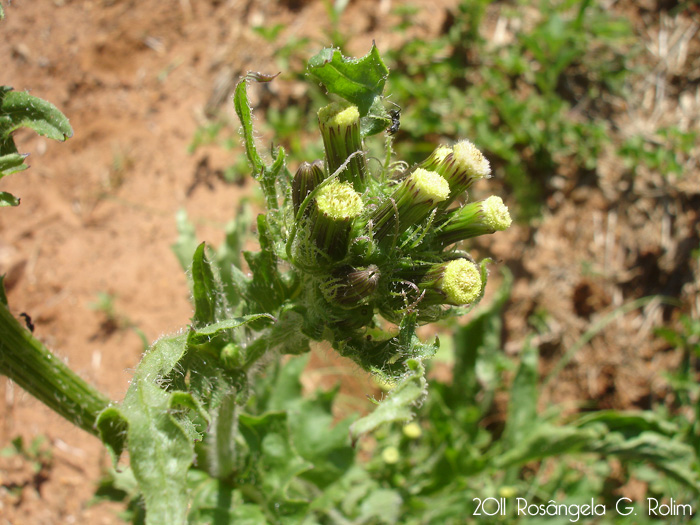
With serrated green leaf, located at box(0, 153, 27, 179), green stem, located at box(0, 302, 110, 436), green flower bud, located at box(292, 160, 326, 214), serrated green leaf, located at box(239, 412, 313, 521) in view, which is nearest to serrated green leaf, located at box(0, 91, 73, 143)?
serrated green leaf, located at box(0, 153, 27, 179)

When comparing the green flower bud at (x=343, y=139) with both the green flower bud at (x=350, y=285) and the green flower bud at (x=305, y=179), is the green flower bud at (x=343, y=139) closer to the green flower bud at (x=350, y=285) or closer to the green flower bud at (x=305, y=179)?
the green flower bud at (x=305, y=179)

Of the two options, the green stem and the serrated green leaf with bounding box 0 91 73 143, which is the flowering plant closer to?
the green stem

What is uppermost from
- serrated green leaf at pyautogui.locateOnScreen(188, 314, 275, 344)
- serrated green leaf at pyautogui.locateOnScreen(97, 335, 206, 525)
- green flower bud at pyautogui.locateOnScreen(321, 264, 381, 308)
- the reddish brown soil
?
the reddish brown soil

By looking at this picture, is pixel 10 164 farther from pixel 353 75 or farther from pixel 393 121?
pixel 393 121

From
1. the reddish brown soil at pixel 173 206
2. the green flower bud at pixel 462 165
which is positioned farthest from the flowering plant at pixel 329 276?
the reddish brown soil at pixel 173 206

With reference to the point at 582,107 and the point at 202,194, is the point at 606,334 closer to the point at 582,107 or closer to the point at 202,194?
the point at 582,107

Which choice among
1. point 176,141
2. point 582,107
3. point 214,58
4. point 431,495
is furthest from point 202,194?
point 582,107

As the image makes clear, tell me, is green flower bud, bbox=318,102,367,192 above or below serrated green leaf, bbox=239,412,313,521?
above
